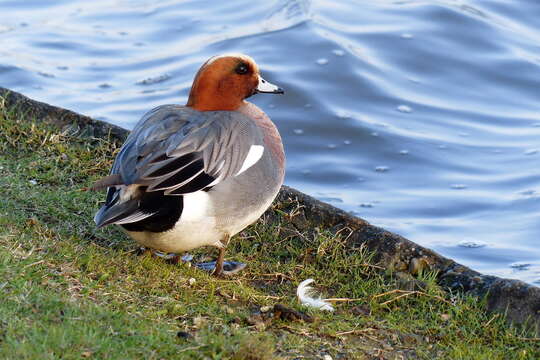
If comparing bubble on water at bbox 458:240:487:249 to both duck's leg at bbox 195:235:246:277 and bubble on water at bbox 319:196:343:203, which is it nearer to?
bubble on water at bbox 319:196:343:203

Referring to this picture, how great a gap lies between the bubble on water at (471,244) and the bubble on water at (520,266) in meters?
0.33

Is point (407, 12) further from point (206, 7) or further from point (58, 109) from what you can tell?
point (58, 109)

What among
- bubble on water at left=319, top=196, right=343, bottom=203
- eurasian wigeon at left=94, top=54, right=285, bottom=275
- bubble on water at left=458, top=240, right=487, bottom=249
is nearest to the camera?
eurasian wigeon at left=94, top=54, right=285, bottom=275

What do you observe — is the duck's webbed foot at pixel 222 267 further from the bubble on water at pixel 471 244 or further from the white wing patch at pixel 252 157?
the bubble on water at pixel 471 244

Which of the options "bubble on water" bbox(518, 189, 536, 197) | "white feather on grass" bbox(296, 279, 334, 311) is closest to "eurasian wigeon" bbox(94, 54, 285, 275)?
"white feather on grass" bbox(296, 279, 334, 311)

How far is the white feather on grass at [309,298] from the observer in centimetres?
387


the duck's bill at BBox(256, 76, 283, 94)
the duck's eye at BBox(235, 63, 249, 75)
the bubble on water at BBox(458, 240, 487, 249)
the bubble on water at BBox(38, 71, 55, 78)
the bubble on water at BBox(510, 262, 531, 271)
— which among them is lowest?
the bubble on water at BBox(510, 262, 531, 271)

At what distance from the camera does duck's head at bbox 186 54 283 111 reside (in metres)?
4.35

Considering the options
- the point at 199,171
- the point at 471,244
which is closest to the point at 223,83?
the point at 199,171

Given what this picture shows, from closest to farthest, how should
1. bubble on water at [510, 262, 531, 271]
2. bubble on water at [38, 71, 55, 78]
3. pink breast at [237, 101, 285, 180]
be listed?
1. pink breast at [237, 101, 285, 180]
2. bubble on water at [510, 262, 531, 271]
3. bubble on water at [38, 71, 55, 78]

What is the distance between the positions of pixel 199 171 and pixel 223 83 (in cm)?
72

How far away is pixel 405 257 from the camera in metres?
4.43

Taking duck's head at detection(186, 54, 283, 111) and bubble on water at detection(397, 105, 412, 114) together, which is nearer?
duck's head at detection(186, 54, 283, 111)

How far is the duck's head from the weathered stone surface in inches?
29.0
